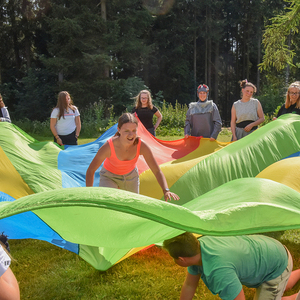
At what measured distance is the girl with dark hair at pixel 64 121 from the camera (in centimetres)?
439

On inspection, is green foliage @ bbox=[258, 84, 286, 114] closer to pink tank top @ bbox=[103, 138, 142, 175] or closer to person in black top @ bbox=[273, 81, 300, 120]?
person in black top @ bbox=[273, 81, 300, 120]

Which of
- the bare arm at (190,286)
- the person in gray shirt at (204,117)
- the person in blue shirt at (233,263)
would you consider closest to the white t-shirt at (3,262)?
the person in blue shirt at (233,263)

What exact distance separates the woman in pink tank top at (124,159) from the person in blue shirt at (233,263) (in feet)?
2.47

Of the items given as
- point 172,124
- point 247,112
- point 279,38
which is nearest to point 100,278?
point 247,112

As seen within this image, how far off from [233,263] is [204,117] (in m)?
2.84

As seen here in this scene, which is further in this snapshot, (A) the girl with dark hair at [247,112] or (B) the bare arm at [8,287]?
(A) the girl with dark hair at [247,112]

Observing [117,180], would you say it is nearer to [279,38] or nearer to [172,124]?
[279,38]

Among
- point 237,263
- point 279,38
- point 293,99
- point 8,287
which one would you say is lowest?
point 237,263

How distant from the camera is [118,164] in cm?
268

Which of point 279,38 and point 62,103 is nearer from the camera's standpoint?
point 62,103

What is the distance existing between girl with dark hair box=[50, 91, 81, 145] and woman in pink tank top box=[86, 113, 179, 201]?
1962 millimetres

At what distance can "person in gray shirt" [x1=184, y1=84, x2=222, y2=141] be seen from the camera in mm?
4211

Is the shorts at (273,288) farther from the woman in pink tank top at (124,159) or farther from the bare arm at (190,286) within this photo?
the woman in pink tank top at (124,159)

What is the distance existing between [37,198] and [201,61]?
24.4 metres
